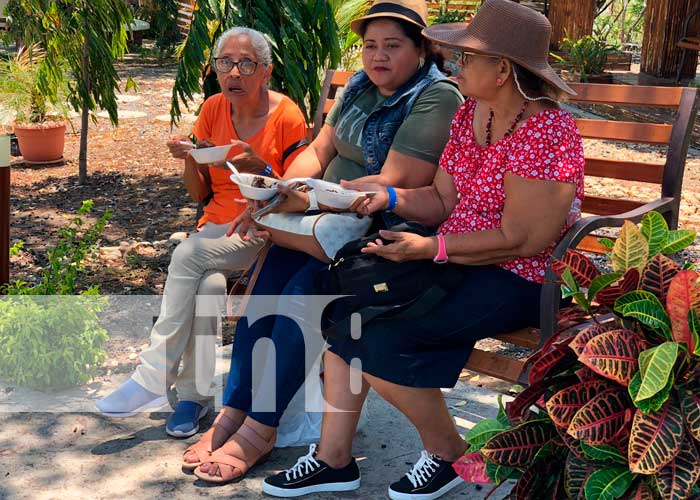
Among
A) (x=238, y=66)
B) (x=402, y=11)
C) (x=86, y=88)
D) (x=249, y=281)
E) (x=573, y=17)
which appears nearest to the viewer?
(x=402, y=11)

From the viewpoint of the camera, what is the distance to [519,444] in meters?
2.41

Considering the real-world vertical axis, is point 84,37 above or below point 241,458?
above

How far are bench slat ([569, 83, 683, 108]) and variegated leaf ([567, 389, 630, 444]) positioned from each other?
1.30 meters

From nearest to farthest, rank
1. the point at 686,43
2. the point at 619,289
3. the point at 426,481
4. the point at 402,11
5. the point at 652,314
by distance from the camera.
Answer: the point at 652,314, the point at 619,289, the point at 426,481, the point at 402,11, the point at 686,43

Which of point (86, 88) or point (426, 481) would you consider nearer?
point (426, 481)

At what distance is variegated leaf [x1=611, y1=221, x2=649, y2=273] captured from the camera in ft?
7.86

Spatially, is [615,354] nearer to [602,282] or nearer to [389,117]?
[602,282]

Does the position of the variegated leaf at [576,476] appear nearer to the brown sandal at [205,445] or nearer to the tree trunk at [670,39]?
the brown sandal at [205,445]

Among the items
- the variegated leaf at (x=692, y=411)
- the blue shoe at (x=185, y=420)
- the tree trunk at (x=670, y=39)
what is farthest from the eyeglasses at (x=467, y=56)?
the tree trunk at (x=670, y=39)

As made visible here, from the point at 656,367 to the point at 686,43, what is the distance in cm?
1089

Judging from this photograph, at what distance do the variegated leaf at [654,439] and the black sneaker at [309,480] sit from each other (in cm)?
125

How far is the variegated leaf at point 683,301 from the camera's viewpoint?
219cm

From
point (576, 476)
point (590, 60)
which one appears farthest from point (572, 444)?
point (590, 60)

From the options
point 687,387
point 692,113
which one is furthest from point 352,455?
point 692,113
